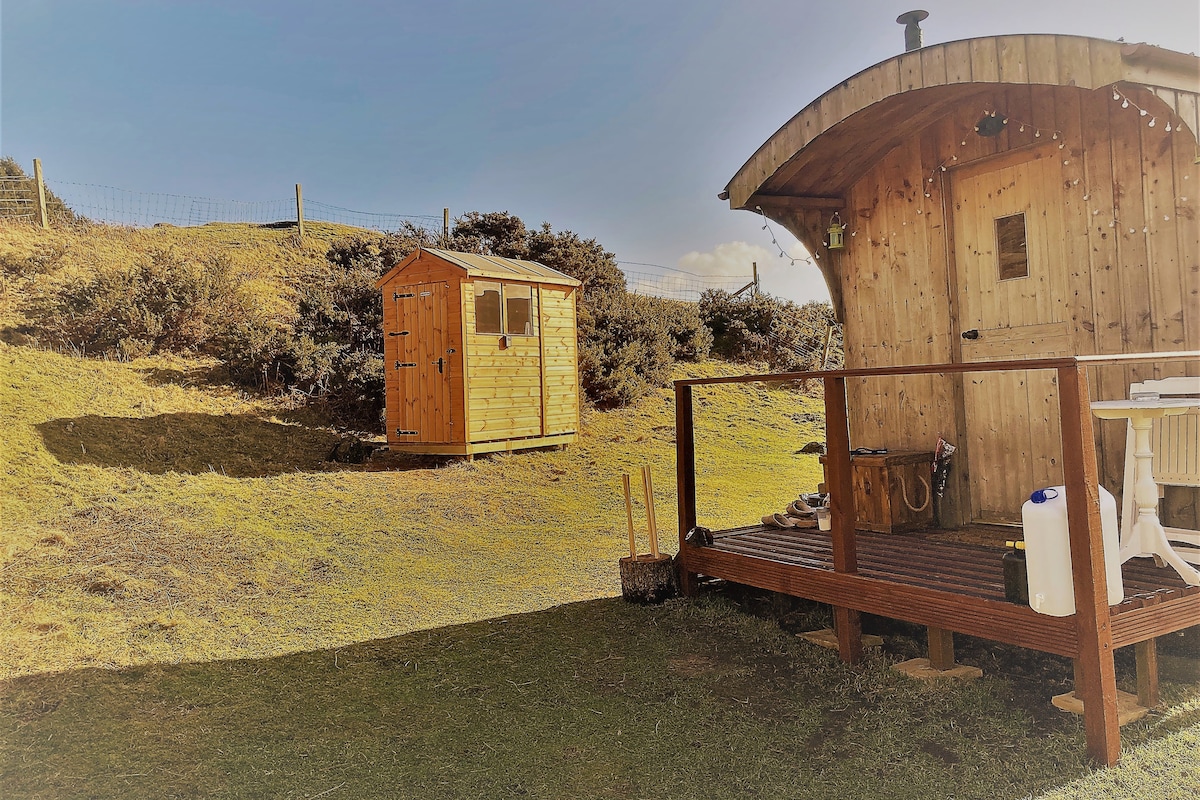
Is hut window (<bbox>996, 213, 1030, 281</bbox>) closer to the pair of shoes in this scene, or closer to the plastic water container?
the pair of shoes

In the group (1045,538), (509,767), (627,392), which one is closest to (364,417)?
(627,392)

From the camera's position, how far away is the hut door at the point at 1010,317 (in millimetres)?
4785

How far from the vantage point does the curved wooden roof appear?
3.66 meters

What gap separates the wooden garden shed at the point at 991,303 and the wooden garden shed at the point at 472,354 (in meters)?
5.39

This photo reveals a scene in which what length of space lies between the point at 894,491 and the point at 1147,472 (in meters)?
1.88

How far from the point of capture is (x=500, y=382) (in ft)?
35.6

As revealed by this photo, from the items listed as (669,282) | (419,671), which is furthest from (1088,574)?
(669,282)

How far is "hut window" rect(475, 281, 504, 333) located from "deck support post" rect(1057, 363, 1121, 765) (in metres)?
8.49

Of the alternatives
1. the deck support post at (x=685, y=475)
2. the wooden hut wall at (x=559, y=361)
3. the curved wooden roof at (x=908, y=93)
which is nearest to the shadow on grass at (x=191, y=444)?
the wooden hut wall at (x=559, y=361)

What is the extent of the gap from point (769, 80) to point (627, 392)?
22.3 feet

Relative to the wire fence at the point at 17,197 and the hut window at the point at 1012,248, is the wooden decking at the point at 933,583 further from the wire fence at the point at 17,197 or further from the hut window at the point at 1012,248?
the wire fence at the point at 17,197

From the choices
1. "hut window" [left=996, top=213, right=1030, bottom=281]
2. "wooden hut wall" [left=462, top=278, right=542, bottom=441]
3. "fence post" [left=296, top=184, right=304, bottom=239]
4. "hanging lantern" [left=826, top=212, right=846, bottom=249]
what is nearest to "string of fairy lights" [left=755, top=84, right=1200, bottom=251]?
"hanging lantern" [left=826, top=212, right=846, bottom=249]

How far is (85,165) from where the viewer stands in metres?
19.2

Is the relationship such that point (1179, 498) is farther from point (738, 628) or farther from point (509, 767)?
point (509, 767)
